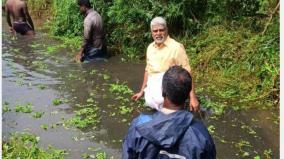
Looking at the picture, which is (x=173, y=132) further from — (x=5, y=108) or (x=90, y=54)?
(x=90, y=54)

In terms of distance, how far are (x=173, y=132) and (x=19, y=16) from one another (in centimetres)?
Answer: 1061

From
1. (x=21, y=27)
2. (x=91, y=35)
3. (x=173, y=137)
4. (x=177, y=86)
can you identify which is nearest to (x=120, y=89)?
(x=91, y=35)

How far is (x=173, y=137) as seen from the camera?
10.6 ft

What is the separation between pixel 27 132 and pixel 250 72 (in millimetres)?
4035

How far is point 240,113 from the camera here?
7270 mm

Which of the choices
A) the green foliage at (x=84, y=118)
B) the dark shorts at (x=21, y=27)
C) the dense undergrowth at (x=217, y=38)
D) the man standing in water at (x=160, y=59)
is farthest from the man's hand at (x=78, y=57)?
the man standing in water at (x=160, y=59)

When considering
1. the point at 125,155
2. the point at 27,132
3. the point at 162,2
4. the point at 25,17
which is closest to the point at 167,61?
the point at 27,132

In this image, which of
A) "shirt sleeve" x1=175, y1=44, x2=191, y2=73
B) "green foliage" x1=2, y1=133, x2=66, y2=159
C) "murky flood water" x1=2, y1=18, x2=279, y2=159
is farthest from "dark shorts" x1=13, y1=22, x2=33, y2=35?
"shirt sleeve" x1=175, y1=44, x2=191, y2=73

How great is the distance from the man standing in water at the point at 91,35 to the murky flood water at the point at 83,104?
0.27m

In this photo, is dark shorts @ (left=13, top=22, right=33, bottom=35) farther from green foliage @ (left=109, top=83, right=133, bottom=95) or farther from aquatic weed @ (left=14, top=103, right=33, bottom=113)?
aquatic weed @ (left=14, top=103, right=33, bottom=113)

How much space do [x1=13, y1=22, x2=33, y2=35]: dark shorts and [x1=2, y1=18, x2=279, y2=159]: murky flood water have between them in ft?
6.31

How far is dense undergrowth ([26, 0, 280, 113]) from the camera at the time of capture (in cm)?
797

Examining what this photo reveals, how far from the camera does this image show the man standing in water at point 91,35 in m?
10.3
